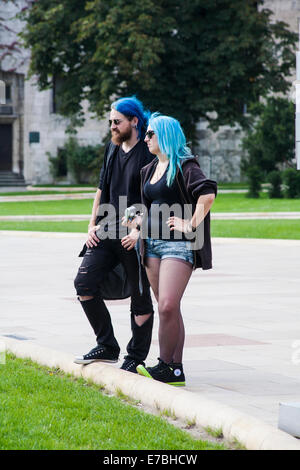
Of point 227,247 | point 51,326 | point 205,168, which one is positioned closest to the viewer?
Result: point 51,326

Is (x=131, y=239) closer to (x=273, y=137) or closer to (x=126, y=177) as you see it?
(x=126, y=177)

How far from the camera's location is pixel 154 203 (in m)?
7.01

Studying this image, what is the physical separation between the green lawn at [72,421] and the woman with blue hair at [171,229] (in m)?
0.64

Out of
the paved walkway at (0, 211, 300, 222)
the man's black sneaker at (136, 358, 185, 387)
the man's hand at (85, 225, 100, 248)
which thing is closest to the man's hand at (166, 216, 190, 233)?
the man's hand at (85, 225, 100, 248)

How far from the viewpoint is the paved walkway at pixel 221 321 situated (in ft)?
23.3

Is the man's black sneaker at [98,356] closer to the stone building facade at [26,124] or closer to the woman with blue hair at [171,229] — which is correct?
the woman with blue hair at [171,229]

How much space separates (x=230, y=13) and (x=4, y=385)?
39210mm

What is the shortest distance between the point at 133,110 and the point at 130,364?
6.18 ft

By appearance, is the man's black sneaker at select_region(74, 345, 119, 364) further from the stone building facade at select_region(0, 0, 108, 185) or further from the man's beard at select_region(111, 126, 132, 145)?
A: the stone building facade at select_region(0, 0, 108, 185)

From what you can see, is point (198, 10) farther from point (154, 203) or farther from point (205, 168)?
point (154, 203)

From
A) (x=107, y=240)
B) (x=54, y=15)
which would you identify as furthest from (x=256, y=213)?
(x=107, y=240)

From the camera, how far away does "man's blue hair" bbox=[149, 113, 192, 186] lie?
271 inches

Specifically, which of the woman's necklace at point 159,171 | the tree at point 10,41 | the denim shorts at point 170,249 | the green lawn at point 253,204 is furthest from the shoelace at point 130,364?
the tree at point 10,41

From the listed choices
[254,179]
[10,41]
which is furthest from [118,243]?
[10,41]
